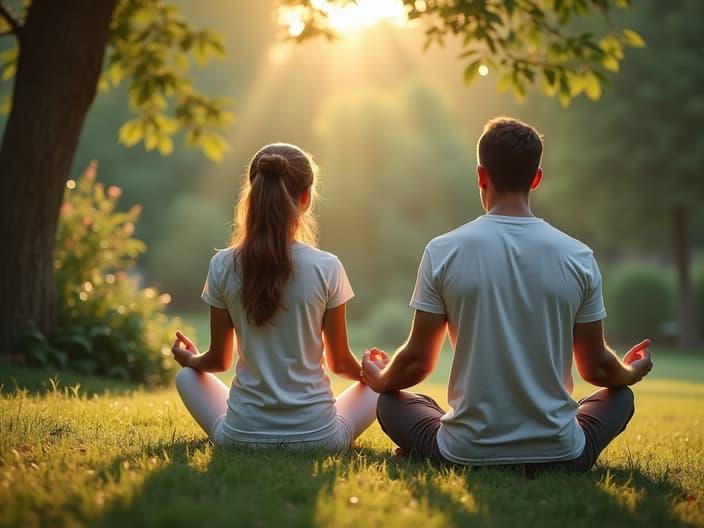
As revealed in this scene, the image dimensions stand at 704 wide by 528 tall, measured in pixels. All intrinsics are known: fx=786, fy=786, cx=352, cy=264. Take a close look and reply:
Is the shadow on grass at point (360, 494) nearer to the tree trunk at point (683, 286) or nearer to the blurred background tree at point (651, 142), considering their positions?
the blurred background tree at point (651, 142)

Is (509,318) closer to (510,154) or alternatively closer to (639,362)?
(510,154)

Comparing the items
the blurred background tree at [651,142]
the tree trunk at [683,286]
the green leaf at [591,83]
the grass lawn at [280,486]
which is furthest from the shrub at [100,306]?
the tree trunk at [683,286]

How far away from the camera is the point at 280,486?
10.3ft

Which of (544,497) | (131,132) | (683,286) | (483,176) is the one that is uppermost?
(131,132)

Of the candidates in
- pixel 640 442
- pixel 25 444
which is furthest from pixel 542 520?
pixel 640 442

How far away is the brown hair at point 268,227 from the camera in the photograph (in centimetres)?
370

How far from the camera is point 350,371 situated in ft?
13.4

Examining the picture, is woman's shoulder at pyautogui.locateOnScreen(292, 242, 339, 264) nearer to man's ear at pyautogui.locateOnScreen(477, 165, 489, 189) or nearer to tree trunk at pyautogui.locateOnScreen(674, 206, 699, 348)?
man's ear at pyautogui.locateOnScreen(477, 165, 489, 189)

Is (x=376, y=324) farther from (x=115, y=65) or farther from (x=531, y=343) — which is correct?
(x=531, y=343)

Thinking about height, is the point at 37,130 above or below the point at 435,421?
above

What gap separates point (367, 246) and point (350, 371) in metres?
25.0

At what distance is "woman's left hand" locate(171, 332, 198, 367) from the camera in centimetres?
420

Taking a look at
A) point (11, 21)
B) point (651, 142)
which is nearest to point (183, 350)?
point (11, 21)

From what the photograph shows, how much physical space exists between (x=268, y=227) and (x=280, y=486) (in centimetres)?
122
